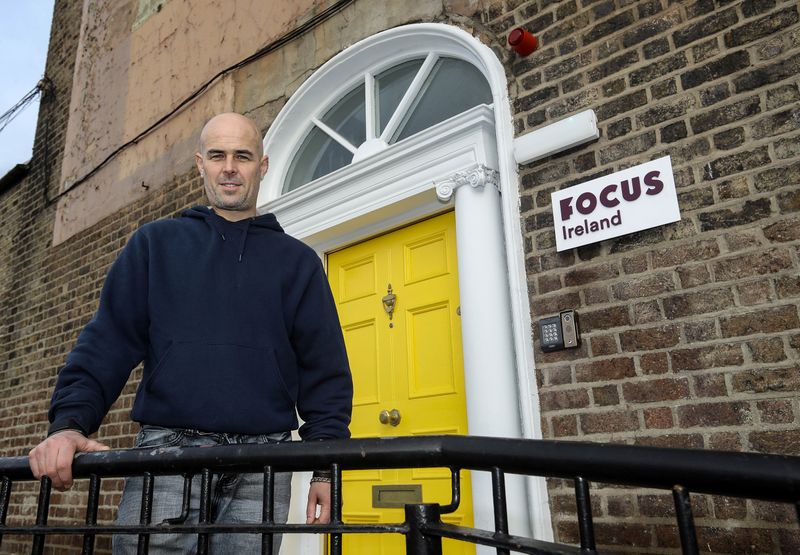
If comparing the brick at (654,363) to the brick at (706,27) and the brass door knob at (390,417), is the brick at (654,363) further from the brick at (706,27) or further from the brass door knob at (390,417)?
the brass door knob at (390,417)

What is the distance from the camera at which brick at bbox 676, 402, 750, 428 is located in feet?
7.22

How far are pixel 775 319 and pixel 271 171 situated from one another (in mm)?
3213

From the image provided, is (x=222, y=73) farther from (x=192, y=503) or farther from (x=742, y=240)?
(x=192, y=503)

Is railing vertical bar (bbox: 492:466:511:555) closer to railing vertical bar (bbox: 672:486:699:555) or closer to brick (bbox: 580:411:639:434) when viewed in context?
railing vertical bar (bbox: 672:486:699:555)

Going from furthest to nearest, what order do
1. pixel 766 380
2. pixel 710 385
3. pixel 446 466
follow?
1. pixel 710 385
2. pixel 766 380
3. pixel 446 466

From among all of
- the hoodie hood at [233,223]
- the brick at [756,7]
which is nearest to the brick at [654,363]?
the brick at [756,7]

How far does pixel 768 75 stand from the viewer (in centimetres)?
239

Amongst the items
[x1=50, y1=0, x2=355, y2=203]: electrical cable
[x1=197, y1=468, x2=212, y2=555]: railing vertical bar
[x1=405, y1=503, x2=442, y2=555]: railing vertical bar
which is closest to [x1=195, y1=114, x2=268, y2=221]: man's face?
[x1=197, y1=468, x2=212, y2=555]: railing vertical bar

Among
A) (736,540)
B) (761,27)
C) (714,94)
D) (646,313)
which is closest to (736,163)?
(714,94)

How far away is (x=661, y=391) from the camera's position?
7.80ft

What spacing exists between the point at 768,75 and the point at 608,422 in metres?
1.42

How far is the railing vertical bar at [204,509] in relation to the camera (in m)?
1.17

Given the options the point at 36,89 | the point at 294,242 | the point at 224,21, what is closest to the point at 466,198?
the point at 294,242

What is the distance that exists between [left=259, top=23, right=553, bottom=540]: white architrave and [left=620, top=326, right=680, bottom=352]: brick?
0.43 m
